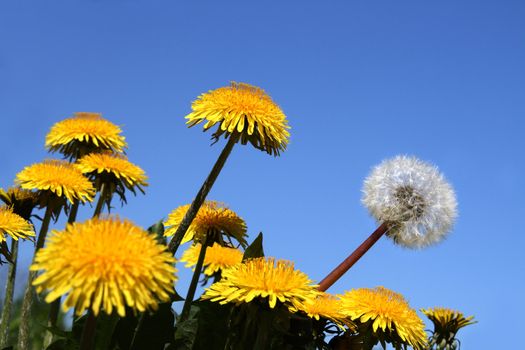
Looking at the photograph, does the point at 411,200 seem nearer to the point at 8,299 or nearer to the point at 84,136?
the point at 84,136

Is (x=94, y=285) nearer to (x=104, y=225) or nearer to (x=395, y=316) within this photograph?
(x=104, y=225)

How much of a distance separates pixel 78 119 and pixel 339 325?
2.34 metres

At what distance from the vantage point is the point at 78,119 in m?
4.70

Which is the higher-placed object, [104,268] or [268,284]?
[268,284]

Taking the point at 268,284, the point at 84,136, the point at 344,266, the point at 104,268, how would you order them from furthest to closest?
1. the point at 84,136
2. the point at 344,266
3. the point at 268,284
4. the point at 104,268

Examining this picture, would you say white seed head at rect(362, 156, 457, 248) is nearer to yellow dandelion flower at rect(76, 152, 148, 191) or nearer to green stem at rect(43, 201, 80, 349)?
yellow dandelion flower at rect(76, 152, 148, 191)

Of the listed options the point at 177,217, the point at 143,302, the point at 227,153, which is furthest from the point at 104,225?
the point at 177,217

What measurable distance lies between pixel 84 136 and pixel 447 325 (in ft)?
8.63

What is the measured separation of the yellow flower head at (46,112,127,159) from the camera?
459 cm

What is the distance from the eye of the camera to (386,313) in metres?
3.21

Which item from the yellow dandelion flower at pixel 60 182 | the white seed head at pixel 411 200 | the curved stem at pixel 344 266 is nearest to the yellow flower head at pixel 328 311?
the curved stem at pixel 344 266

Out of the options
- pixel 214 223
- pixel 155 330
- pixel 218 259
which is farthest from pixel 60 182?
pixel 155 330

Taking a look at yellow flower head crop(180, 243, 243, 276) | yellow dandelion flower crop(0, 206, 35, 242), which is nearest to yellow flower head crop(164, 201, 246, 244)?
yellow flower head crop(180, 243, 243, 276)

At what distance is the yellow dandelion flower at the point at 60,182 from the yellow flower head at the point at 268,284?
1.37m
